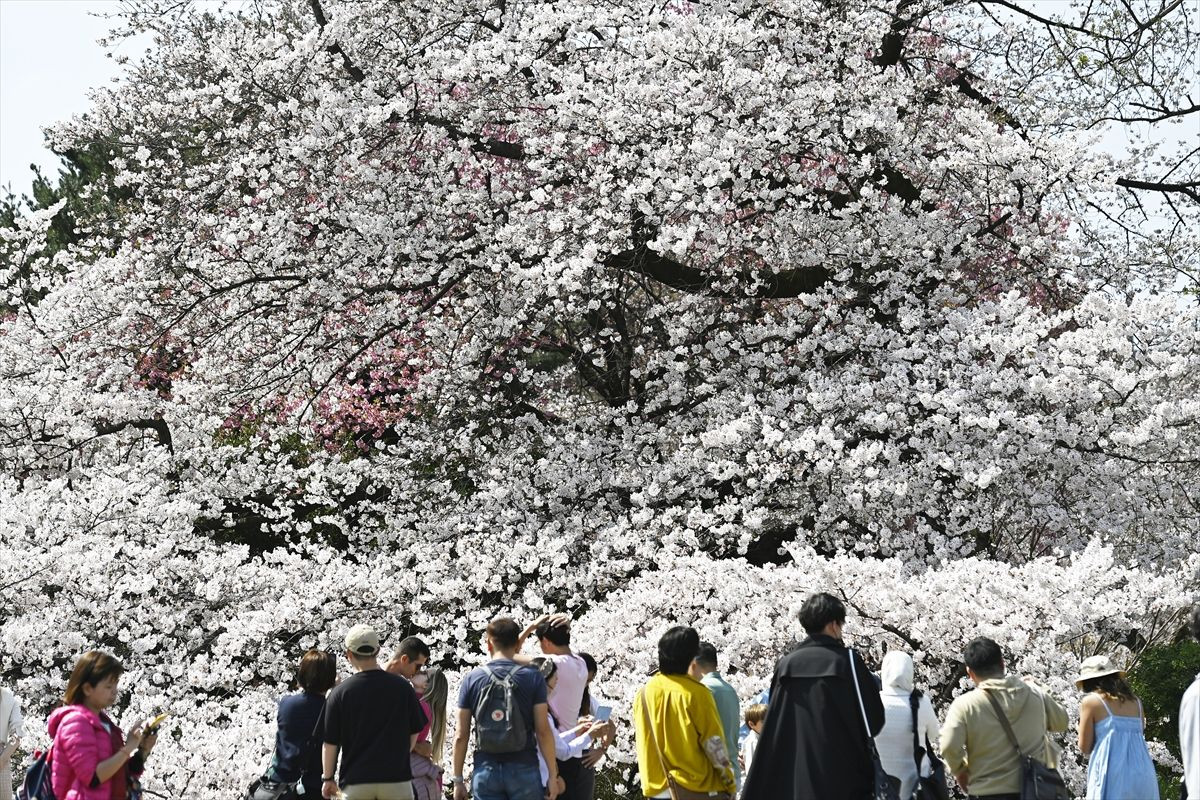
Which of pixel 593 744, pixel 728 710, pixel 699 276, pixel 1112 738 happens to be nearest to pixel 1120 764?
pixel 1112 738

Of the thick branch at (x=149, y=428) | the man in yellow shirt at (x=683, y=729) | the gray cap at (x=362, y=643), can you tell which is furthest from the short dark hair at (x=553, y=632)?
the thick branch at (x=149, y=428)

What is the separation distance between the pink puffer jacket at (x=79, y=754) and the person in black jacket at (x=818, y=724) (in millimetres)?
2300

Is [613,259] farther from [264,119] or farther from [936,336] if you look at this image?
[264,119]

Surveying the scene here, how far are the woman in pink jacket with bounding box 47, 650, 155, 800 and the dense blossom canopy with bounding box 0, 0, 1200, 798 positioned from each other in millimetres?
2351

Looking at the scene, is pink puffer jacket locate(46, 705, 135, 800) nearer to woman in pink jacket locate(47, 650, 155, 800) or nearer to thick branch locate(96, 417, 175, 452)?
woman in pink jacket locate(47, 650, 155, 800)

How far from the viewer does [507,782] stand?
15.9 feet

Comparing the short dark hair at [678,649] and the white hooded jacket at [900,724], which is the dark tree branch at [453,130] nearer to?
the short dark hair at [678,649]

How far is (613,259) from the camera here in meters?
9.72

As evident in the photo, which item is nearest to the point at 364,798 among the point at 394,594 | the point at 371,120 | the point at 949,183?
the point at 394,594

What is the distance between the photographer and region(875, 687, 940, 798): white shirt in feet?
15.5

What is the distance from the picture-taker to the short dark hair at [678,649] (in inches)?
185

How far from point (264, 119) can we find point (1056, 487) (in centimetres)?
675

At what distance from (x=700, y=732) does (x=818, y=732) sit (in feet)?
1.63

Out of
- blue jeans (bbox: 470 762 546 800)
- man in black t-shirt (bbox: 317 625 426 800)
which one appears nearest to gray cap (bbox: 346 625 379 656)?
man in black t-shirt (bbox: 317 625 426 800)
